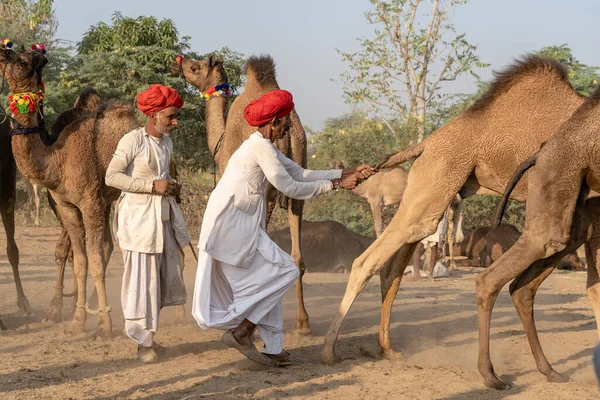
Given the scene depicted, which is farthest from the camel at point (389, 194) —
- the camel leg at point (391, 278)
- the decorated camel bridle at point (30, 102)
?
the decorated camel bridle at point (30, 102)

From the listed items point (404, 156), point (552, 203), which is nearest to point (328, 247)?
point (404, 156)

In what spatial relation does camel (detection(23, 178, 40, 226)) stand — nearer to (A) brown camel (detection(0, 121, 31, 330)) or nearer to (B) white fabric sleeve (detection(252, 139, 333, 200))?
(A) brown camel (detection(0, 121, 31, 330))

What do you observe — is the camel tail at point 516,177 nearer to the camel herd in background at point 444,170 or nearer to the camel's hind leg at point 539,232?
the camel herd in background at point 444,170

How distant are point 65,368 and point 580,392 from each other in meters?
3.67

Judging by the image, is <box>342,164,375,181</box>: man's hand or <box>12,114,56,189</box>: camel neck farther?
<box>12,114,56,189</box>: camel neck

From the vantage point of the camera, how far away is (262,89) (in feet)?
26.7

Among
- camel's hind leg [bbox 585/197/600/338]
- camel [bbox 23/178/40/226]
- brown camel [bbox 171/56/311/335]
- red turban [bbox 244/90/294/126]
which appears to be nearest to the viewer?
camel's hind leg [bbox 585/197/600/338]

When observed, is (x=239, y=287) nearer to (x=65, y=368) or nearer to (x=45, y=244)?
(x=65, y=368)

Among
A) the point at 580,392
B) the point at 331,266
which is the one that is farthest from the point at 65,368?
the point at 331,266

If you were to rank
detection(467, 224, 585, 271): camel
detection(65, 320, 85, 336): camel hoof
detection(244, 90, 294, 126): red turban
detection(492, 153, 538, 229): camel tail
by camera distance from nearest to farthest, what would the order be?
detection(492, 153, 538, 229): camel tail < detection(244, 90, 294, 126): red turban < detection(65, 320, 85, 336): camel hoof < detection(467, 224, 585, 271): camel

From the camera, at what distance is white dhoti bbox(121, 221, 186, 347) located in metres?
6.34

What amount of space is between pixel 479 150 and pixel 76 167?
354 centimetres

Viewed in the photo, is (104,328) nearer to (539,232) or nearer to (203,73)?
(203,73)

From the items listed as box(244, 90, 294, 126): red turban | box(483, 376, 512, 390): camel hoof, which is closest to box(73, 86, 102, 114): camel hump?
box(244, 90, 294, 126): red turban
